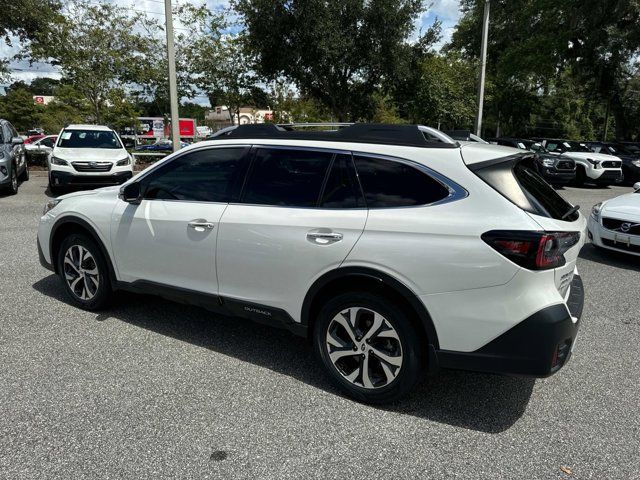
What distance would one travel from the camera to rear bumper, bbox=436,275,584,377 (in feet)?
8.39

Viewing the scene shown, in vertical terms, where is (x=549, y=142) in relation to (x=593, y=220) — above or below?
above

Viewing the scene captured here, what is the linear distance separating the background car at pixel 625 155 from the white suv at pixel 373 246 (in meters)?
16.4

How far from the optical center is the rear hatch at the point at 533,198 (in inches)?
107

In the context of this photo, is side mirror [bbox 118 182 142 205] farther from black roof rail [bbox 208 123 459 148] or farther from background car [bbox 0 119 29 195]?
background car [bbox 0 119 29 195]

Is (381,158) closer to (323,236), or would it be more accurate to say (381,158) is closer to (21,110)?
(323,236)

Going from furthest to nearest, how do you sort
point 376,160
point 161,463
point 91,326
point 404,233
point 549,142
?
point 549,142
point 91,326
point 376,160
point 404,233
point 161,463

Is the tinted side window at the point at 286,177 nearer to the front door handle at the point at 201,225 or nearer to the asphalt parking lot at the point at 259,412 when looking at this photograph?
the front door handle at the point at 201,225

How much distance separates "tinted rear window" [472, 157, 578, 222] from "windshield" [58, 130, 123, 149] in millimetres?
11522

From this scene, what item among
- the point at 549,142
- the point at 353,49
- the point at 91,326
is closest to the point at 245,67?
the point at 353,49

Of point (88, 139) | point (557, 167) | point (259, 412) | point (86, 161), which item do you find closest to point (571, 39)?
point (557, 167)

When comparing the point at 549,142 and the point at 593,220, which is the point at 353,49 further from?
the point at 593,220

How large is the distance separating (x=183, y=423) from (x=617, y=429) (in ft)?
8.30

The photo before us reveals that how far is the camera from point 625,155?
17.6 meters

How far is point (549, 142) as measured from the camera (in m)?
17.9
